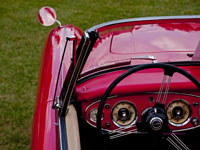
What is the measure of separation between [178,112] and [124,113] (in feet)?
1.08

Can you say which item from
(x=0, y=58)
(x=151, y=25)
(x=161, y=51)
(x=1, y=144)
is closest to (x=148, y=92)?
(x=161, y=51)

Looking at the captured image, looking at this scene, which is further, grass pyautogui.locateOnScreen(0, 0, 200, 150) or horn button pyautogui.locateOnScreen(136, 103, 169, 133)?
grass pyautogui.locateOnScreen(0, 0, 200, 150)

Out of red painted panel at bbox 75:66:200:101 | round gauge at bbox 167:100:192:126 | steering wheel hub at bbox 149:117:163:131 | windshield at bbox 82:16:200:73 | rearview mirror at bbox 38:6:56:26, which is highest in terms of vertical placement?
rearview mirror at bbox 38:6:56:26

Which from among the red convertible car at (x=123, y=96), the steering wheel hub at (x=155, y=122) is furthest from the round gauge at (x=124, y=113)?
the steering wheel hub at (x=155, y=122)

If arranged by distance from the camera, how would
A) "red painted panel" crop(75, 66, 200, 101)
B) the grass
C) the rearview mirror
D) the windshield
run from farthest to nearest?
the grass, the rearview mirror, the windshield, "red painted panel" crop(75, 66, 200, 101)

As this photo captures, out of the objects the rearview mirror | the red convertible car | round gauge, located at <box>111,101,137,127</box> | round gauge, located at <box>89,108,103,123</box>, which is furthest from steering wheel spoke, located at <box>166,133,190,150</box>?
the rearview mirror

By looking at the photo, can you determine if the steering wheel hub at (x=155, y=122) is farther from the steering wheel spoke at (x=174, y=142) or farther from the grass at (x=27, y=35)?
the grass at (x=27, y=35)

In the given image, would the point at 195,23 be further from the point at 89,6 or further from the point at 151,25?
the point at 89,6

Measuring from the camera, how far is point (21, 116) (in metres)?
3.62

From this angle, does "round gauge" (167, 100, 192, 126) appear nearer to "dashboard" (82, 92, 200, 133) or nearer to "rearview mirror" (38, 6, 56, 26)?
"dashboard" (82, 92, 200, 133)

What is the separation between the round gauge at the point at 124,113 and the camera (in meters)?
2.04

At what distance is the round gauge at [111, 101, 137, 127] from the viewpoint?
2045 mm

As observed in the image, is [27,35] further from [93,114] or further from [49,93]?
[93,114]

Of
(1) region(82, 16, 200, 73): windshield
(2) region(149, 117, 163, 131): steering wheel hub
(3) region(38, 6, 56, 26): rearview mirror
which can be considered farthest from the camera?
(3) region(38, 6, 56, 26): rearview mirror
